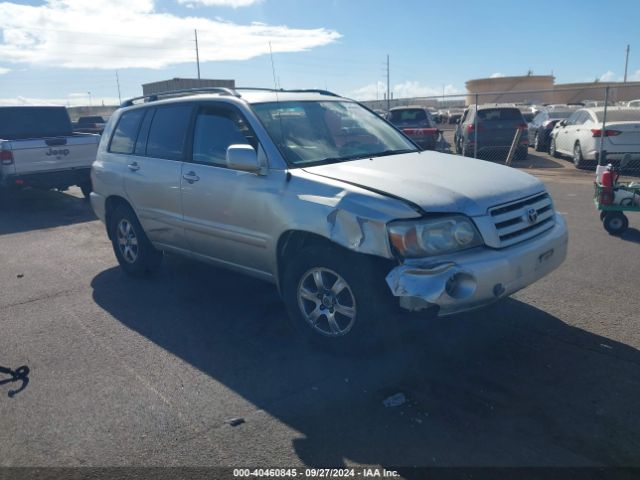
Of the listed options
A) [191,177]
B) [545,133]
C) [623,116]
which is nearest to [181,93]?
[191,177]

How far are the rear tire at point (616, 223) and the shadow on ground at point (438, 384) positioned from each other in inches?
126

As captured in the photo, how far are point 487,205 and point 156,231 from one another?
339 centimetres

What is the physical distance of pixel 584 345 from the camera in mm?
4273

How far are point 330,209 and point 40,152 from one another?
8871 mm

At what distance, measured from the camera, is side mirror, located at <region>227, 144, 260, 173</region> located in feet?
14.7

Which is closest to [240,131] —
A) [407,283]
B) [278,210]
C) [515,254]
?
[278,210]

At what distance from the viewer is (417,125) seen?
60.8ft

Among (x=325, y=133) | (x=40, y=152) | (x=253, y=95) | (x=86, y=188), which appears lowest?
(x=86, y=188)

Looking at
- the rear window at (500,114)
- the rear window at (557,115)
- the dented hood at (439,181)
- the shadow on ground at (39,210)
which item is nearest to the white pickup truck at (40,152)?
the shadow on ground at (39,210)

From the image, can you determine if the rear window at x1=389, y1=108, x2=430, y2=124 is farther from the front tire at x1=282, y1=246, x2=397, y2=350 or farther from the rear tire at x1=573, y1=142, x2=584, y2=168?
the front tire at x1=282, y1=246, x2=397, y2=350

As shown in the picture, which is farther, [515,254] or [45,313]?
[45,313]

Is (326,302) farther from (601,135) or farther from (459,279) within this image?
(601,135)

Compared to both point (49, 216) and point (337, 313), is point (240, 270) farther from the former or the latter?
point (49, 216)

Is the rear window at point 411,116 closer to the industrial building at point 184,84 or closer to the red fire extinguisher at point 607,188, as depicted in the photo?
the red fire extinguisher at point 607,188
